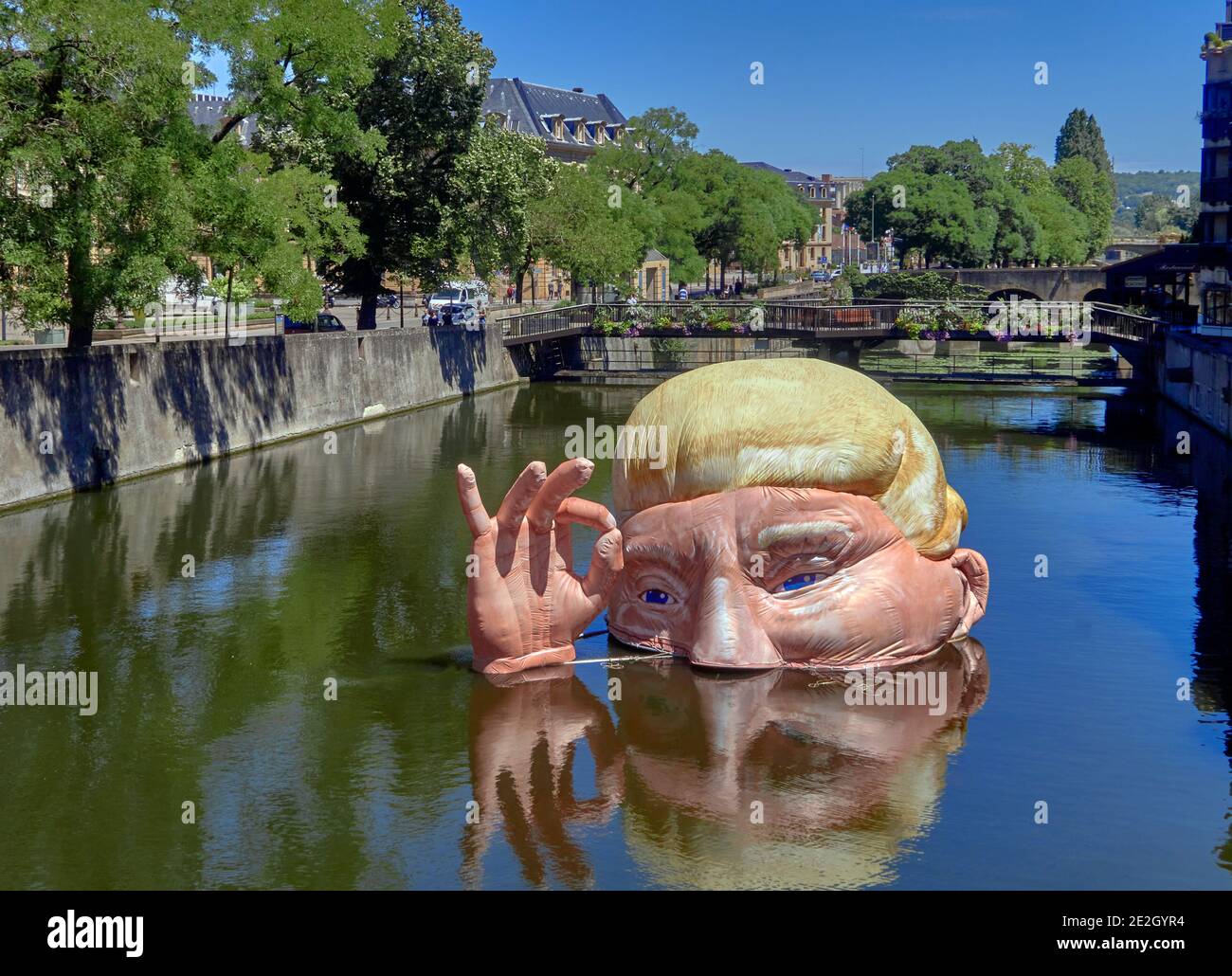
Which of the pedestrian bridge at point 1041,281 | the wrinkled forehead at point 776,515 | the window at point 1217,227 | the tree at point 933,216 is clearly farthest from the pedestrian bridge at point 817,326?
the tree at point 933,216

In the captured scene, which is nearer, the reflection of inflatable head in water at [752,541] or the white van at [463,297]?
the reflection of inflatable head in water at [752,541]

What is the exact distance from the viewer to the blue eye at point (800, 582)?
22016mm

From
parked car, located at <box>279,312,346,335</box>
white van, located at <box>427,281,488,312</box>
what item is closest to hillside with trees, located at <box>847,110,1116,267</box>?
white van, located at <box>427,281,488,312</box>

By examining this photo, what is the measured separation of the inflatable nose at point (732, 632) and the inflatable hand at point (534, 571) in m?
1.44

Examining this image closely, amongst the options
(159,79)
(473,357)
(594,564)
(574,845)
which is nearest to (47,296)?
(159,79)

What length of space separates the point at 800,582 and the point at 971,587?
152 inches

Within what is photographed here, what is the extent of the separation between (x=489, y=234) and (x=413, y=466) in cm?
1774

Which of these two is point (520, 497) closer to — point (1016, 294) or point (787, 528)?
point (787, 528)

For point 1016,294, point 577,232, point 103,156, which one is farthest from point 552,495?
point 1016,294

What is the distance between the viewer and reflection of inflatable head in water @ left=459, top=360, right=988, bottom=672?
2170 cm

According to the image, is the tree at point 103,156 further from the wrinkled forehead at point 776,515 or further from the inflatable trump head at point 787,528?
the wrinkled forehead at point 776,515

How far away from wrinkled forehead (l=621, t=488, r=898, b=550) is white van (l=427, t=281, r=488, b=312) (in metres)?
62.4

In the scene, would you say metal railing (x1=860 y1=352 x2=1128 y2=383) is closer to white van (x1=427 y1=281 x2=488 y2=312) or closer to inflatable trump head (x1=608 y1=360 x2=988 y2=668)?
white van (x1=427 y1=281 x2=488 y2=312)
